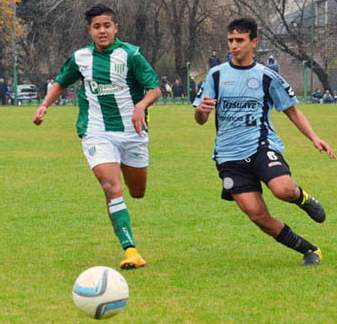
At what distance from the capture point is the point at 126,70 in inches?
324

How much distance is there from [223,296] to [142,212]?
4473mm

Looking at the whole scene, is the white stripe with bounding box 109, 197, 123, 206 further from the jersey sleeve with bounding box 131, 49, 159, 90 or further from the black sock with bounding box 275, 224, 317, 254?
the black sock with bounding box 275, 224, 317, 254

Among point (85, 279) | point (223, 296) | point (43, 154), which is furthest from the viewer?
point (43, 154)

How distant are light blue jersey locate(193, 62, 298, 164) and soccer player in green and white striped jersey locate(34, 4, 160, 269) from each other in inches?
22.3

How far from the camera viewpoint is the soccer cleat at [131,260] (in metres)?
7.87

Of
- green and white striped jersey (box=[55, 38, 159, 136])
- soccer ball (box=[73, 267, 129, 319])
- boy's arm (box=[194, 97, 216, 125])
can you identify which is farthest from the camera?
green and white striped jersey (box=[55, 38, 159, 136])

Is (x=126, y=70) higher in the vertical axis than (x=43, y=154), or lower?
higher

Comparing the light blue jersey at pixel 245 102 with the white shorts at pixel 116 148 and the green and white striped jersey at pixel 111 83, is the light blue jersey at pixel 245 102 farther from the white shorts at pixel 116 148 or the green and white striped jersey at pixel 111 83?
the white shorts at pixel 116 148

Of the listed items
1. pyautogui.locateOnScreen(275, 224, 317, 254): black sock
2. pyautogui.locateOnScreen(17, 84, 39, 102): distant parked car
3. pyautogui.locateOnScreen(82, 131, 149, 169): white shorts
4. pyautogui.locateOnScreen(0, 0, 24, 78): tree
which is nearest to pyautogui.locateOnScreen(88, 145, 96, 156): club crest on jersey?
pyautogui.locateOnScreen(82, 131, 149, 169): white shorts

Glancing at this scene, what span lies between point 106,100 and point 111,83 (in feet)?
0.46

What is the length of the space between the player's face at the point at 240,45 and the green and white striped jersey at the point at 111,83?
74 cm

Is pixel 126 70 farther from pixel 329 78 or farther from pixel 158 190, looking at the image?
pixel 329 78

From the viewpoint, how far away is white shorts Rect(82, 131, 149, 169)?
8188mm

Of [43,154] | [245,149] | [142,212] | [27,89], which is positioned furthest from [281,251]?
[27,89]
